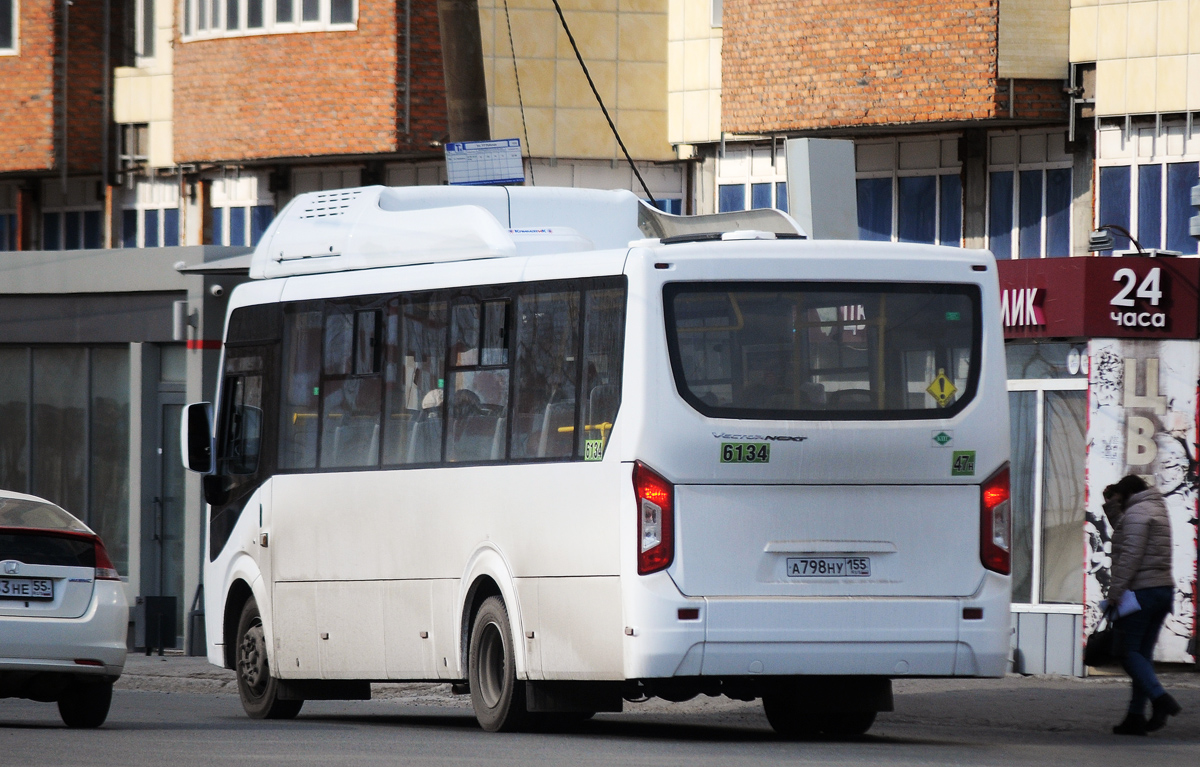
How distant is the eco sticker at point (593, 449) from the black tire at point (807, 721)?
207 centimetres

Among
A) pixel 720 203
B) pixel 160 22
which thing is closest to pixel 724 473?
pixel 720 203

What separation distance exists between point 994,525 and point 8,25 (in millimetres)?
21763

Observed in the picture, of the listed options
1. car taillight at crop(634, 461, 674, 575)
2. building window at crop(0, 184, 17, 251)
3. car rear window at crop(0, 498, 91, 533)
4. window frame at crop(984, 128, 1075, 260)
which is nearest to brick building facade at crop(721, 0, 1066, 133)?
window frame at crop(984, 128, 1075, 260)

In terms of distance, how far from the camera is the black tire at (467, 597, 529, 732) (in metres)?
12.8

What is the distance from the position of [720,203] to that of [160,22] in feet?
29.6

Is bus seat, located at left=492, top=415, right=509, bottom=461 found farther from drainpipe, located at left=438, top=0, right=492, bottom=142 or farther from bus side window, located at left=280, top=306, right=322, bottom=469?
drainpipe, located at left=438, top=0, right=492, bottom=142

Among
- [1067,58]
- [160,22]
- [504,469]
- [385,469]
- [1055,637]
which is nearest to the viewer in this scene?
[504,469]

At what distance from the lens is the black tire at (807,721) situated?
13305mm

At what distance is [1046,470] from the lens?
20.5 metres

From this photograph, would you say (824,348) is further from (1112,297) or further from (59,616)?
(1112,297)

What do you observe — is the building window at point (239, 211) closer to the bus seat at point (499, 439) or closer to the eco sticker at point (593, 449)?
the bus seat at point (499, 439)

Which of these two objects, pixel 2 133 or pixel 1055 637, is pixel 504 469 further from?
pixel 2 133

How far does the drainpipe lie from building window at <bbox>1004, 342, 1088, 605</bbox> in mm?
5989

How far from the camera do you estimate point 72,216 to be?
31203 mm
